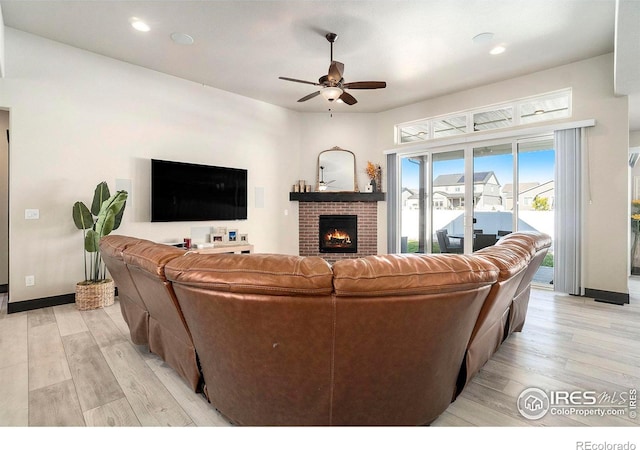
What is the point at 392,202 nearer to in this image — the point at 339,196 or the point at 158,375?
the point at 339,196

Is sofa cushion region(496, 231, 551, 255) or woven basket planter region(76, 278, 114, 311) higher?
sofa cushion region(496, 231, 551, 255)

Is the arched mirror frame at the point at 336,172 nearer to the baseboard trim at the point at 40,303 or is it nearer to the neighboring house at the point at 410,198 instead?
the neighboring house at the point at 410,198

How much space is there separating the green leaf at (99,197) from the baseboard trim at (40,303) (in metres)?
1.09

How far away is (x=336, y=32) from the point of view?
3391 millimetres

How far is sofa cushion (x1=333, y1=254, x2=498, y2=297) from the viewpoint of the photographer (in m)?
1.10

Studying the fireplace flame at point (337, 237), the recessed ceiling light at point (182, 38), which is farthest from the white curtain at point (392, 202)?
the recessed ceiling light at point (182, 38)

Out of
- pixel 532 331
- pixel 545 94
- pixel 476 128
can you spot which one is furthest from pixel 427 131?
pixel 532 331

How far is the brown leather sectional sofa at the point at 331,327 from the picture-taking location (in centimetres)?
112

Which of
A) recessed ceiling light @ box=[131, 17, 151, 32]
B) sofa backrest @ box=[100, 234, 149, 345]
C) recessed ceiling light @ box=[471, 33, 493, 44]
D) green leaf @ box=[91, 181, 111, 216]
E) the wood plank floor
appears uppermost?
recessed ceiling light @ box=[131, 17, 151, 32]

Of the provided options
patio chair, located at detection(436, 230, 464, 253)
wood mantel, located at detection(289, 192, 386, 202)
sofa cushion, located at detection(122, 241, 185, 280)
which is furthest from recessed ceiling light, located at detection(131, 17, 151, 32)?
patio chair, located at detection(436, 230, 464, 253)

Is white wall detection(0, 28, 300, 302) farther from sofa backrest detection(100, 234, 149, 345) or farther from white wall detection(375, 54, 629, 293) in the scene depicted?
white wall detection(375, 54, 629, 293)

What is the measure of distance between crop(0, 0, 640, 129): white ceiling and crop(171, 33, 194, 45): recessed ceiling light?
62 mm

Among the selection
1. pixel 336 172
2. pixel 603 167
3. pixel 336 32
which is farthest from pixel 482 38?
pixel 336 172

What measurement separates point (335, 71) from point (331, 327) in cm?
297
